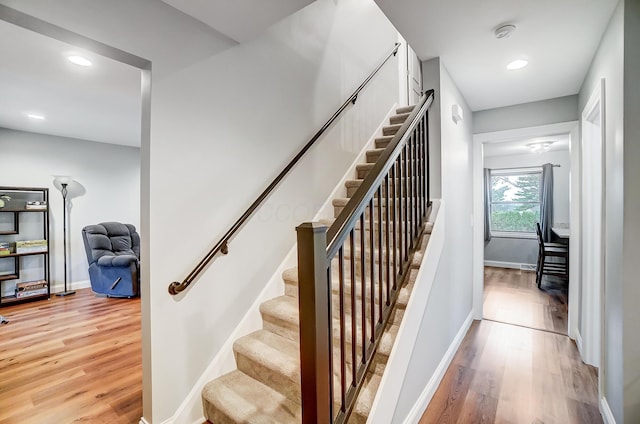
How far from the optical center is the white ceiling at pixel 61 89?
2.13 metres

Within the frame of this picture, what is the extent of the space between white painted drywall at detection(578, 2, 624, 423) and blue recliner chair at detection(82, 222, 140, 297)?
4.94m

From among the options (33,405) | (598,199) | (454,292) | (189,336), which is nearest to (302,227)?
(189,336)

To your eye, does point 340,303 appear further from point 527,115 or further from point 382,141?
point 527,115

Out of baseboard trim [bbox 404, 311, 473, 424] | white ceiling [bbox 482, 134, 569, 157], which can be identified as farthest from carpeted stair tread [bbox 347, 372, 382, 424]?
white ceiling [bbox 482, 134, 569, 157]

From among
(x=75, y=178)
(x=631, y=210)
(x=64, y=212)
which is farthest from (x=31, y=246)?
(x=631, y=210)

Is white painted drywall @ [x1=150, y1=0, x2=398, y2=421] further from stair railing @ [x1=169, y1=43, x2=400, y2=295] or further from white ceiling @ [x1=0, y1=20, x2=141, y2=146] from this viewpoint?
white ceiling @ [x1=0, y1=20, x2=141, y2=146]

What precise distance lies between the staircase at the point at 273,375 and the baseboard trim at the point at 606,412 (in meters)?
1.34

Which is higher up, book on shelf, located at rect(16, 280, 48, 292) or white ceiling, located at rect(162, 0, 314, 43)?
white ceiling, located at rect(162, 0, 314, 43)

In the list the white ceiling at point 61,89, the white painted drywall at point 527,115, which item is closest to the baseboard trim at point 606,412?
the white painted drywall at point 527,115

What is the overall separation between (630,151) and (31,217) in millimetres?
6544

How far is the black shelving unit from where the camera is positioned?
405 centimetres

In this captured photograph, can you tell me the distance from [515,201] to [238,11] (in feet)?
22.7

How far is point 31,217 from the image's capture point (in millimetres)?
4398

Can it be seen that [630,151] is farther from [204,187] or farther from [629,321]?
[204,187]
